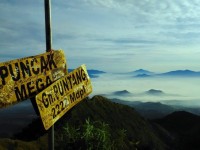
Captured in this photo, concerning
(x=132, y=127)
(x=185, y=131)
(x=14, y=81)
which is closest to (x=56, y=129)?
(x=132, y=127)

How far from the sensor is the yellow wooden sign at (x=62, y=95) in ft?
23.2

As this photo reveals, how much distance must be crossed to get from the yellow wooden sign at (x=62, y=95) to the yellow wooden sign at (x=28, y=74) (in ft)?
0.55

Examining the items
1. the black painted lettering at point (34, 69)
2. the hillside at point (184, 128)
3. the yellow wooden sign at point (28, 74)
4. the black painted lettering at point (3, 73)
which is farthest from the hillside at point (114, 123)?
the black painted lettering at point (3, 73)

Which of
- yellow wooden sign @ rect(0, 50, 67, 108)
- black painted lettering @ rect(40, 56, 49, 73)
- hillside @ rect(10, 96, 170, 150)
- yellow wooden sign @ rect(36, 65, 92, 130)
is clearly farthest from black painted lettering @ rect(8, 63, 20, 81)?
hillside @ rect(10, 96, 170, 150)

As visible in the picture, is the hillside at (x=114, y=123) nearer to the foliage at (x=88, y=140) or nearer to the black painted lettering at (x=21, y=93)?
the foliage at (x=88, y=140)

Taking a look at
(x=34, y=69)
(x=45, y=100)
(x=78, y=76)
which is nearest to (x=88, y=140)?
(x=78, y=76)

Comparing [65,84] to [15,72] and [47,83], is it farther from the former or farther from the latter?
[15,72]

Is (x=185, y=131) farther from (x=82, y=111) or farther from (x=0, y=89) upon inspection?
(x=0, y=89)

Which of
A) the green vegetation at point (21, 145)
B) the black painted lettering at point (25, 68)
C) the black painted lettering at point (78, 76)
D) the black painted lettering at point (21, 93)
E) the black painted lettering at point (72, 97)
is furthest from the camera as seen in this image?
the green vegetation at point (21, 145)

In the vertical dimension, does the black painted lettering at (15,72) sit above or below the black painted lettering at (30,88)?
above

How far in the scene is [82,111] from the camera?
21.1m

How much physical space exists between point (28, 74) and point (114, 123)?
614 inches

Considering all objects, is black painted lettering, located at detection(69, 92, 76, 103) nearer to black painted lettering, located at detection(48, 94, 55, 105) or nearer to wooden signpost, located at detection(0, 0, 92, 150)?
wooden signpost, located at detection(0, 0, 92, 150)

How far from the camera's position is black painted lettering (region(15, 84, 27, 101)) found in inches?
268
